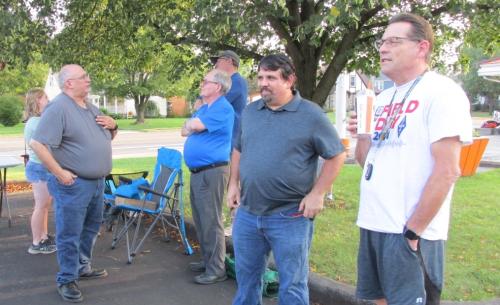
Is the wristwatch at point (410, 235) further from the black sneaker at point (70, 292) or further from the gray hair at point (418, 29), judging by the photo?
the black sneaker at point (70, 292)

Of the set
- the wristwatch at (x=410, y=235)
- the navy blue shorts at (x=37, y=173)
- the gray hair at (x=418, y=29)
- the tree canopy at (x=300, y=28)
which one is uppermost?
the tree canopy at (x=300, y=28)

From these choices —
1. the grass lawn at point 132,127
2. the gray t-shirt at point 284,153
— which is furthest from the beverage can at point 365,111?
the grass lawn at point 132,127

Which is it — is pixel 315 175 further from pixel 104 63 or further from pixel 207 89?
pixel 104 63

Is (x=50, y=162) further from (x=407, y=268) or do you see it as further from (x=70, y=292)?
(x=407, y=268)

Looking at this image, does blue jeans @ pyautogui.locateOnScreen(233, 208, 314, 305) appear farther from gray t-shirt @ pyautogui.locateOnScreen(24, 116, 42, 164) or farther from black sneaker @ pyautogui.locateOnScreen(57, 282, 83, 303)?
gray t-shirt @ pyautogui.locateOnScreen(24, 116, 42, 164)

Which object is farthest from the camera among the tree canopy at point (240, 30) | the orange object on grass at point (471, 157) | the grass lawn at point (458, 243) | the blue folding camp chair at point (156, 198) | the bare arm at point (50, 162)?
the orange object on grass at point (471, 157)

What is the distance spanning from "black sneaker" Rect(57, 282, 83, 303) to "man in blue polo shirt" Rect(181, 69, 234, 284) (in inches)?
40.1

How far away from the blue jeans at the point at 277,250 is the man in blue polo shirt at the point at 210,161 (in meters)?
1.27

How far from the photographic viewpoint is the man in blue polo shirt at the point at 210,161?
430 centimetres

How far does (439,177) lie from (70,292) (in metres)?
3.23

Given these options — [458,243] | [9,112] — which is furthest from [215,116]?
[9,112]

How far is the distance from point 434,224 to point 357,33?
15.0 feet

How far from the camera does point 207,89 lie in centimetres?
431

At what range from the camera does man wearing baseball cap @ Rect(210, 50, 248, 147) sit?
4.85 m
